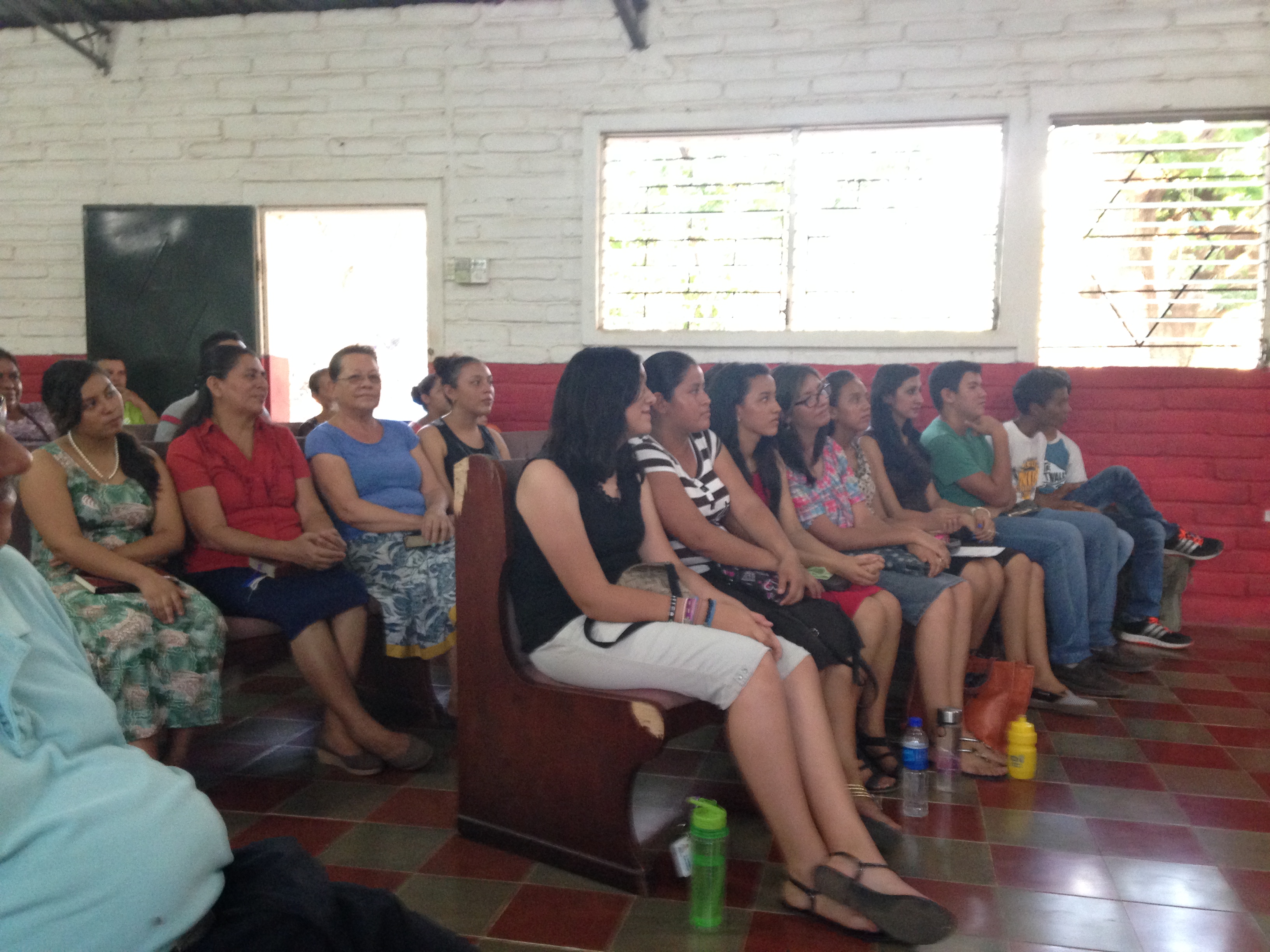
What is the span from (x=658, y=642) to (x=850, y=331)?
3.20m

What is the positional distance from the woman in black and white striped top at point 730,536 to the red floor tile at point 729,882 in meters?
0.39

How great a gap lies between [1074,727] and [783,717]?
1.82m

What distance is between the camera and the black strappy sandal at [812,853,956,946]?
1955 mm

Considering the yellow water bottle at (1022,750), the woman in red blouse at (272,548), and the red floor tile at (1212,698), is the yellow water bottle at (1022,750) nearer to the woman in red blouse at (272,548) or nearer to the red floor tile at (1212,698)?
the red floor tile at (1212,698)

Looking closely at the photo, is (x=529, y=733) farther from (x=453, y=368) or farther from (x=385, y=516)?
(x=453, y=368)

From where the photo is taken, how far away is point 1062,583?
372cm

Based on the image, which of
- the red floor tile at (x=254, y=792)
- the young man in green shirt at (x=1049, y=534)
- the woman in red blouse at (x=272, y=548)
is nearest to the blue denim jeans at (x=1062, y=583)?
the young man in green shirt at (x=1049, y=534)

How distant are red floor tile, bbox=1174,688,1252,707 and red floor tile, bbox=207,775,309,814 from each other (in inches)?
127

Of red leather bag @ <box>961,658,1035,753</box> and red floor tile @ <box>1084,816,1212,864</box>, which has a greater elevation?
red leather bag @ <box>961,658,1035,753</box>

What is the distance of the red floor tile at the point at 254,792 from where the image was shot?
8.75 feet

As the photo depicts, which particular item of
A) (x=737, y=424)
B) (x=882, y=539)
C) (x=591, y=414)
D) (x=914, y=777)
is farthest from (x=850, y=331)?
(x=591, y=414)

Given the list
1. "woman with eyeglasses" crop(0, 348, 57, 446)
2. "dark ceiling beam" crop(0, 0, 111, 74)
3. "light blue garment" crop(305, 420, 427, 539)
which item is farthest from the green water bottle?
"dark ceiling beam" crop(0, 0, 111, 74)

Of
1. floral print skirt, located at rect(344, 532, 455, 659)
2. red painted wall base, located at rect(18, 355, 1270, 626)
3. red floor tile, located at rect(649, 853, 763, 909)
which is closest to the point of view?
red floor tile, located at rect(649, 853, 763, 909)

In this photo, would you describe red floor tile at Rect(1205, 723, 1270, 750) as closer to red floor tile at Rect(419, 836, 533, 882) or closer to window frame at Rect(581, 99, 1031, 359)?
window frame at Rect(581, 99, 1031, 359)
